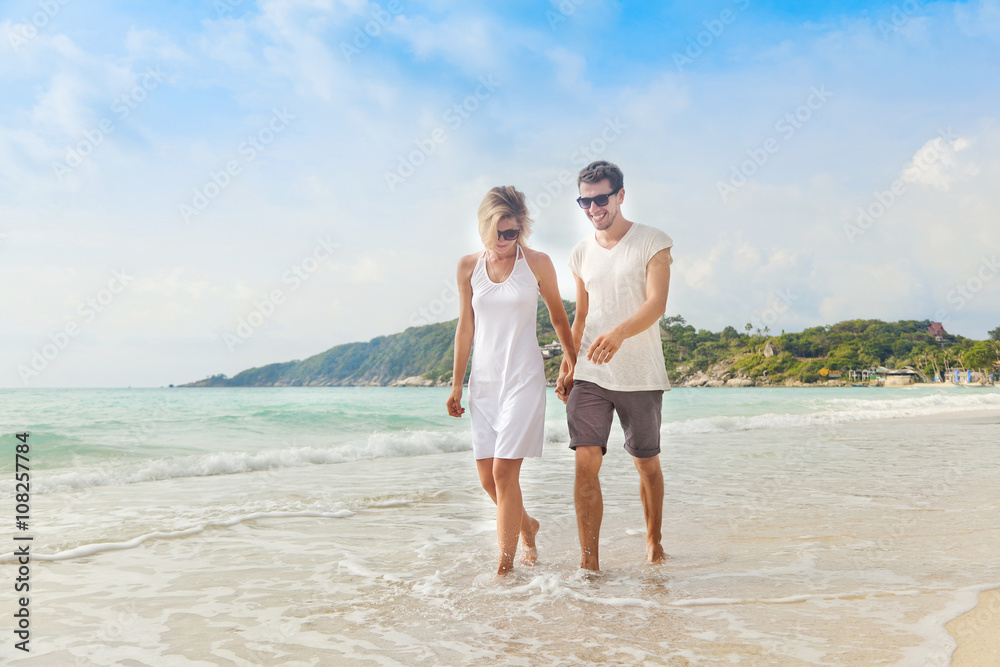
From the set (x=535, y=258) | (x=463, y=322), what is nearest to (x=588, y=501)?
(x=463, y=322)

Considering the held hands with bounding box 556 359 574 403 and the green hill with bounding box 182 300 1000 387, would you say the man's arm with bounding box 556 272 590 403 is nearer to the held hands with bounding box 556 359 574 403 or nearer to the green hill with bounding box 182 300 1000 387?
the held hands with bounding box 556 359 574 403

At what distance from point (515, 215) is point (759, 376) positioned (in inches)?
4249

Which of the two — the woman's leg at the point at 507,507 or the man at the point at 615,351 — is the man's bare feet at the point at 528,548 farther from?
the man at the point at 615,351

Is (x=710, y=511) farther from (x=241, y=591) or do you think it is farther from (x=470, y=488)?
(x=241, y=591)

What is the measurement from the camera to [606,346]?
3.26 meters

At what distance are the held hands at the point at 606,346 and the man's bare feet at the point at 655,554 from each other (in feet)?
4.27

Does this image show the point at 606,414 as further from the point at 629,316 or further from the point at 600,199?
the point at 600,199

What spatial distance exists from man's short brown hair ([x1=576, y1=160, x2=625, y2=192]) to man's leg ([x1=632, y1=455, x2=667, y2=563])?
164 cm

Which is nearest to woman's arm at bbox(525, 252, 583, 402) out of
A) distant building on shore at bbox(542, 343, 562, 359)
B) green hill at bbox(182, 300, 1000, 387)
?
distant building on shore at bbox(542, 343, 562, 359)

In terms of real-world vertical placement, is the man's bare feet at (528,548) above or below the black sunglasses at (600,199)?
below

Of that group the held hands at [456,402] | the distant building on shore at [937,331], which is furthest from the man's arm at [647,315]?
the distant building on shore at [937,331]

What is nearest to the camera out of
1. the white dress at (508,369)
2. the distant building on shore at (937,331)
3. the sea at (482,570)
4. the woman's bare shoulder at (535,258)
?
the sea at (482,570)

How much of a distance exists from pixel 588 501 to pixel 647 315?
3.54 feet

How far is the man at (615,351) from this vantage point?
3.48 meters
